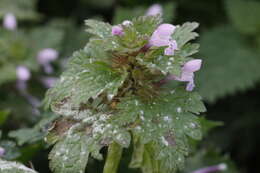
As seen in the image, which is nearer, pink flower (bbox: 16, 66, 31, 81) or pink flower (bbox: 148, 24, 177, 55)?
pink flower (bbox: 148, 24, 177, 55)

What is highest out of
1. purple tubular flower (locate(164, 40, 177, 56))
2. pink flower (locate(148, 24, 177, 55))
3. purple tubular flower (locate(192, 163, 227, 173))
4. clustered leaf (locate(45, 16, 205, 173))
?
pink flower (locate(148, 24, 177, 55))

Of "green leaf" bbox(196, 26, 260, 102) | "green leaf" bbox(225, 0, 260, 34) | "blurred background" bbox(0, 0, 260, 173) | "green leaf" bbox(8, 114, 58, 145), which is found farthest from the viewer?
"green leaf" bbox(225, 0, 260, 34)

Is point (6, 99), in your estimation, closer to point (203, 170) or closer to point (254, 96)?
point (203, 170)

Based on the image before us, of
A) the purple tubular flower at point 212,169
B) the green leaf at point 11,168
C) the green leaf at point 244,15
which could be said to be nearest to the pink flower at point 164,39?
the green leaf at point 11,168

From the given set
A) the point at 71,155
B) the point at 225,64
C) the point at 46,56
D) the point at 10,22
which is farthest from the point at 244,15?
the point at 71,155

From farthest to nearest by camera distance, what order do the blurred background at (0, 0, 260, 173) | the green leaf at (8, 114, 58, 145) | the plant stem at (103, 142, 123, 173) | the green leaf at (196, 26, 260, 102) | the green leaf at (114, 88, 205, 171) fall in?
the green leaf at (196, 26, 260, 102) < the blurred background at (0, 0, 260, 173) < the green leaf at (8, 114, 58, 145) < the plant stem at (103, 142, 123, 173) < the green leaf at (114, 88, 205, 171)

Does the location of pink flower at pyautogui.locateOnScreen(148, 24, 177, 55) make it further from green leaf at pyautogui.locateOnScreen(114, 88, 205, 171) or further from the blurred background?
the blurred background

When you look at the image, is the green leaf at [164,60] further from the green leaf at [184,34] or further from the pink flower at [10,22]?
the pink flower at [10,22]

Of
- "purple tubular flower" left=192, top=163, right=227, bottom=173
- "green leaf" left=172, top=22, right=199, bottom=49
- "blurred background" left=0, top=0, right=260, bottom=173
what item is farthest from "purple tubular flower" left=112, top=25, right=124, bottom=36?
"blurred background" left=0, top=0, right=260, bottom=173
